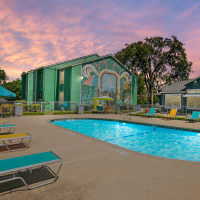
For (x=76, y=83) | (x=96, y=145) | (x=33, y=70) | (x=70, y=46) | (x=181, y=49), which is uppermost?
(x=181, y=49)

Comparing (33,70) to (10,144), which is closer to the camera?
(10,144)

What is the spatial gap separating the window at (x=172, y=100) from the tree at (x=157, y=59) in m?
15.5

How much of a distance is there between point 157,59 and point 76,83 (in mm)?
26967

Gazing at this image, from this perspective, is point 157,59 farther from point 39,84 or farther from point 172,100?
point 39,84

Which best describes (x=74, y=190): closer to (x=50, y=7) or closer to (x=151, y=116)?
(x=50, y=7)

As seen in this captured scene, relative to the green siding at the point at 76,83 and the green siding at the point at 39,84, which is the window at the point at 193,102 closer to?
the green siding at the point at 76,83

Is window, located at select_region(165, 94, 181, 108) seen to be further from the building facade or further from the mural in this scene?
the mural

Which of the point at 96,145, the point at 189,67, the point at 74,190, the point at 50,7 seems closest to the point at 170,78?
the point at 189,67

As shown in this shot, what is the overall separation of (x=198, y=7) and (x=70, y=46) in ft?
47.8

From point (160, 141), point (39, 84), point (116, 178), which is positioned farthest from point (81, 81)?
point (116, 178)

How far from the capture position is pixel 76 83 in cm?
2391

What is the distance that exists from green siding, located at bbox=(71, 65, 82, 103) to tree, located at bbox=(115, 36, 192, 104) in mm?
20051

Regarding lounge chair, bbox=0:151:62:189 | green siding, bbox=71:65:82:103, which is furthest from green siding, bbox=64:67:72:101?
lounge chair, bbox=0:151:62:189

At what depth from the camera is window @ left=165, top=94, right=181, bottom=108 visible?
24.6 m
